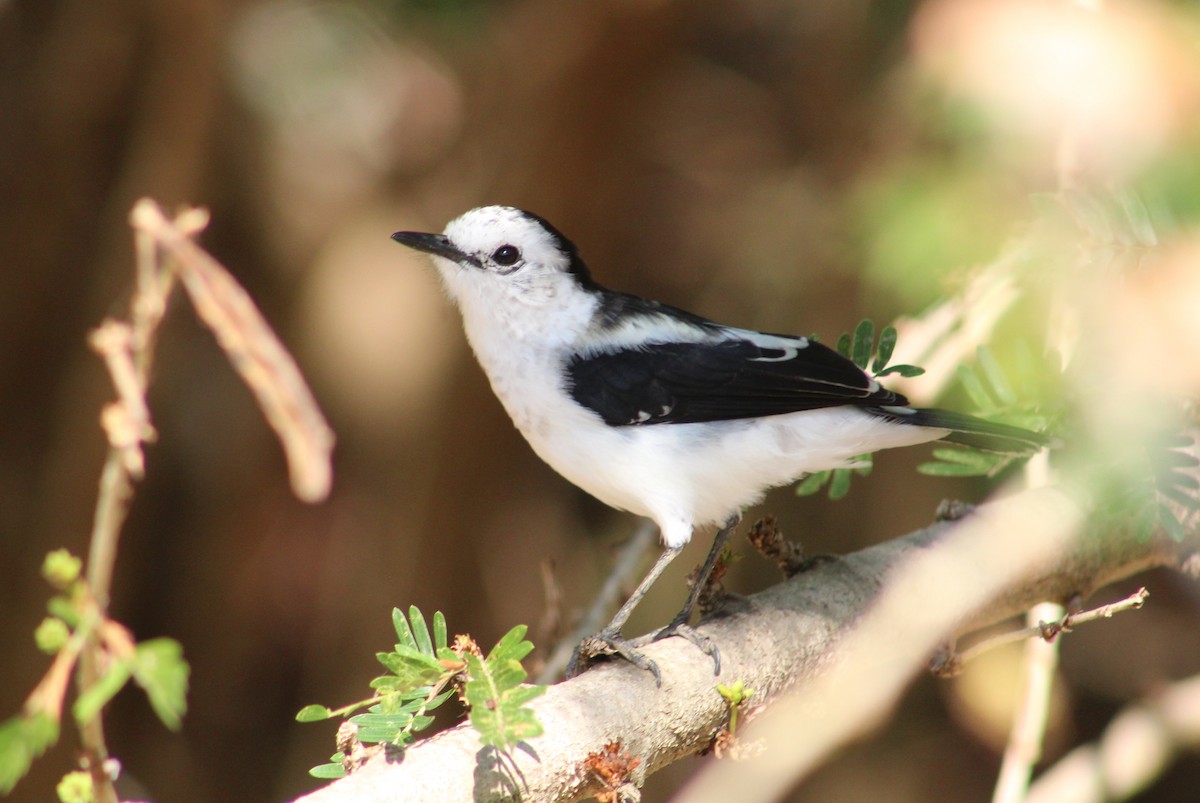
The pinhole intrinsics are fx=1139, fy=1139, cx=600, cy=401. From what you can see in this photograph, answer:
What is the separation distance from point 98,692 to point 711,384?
1.88m

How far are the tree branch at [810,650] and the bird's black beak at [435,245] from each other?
1.18 meters

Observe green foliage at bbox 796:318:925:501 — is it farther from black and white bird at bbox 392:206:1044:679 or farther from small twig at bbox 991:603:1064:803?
small twig at bbox 991:603:1064:803

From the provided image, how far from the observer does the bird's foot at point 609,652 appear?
6.92 ft

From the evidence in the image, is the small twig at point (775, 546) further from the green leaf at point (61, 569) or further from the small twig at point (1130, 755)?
the green leaf at point (61, 569)

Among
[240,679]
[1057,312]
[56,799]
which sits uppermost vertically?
[1057,312]

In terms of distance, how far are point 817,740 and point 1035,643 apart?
70 cm

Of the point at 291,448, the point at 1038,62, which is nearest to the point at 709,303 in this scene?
the point at 1038,62

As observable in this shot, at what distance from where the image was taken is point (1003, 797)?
8.96 feet

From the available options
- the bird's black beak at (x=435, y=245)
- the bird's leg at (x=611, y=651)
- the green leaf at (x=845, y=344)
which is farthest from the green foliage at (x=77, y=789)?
the green leaf at (x=845, y=344)

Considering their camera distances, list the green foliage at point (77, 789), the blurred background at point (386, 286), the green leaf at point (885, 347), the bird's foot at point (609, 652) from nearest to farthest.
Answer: the green foliage at point (77, 789)
the bird's foot at point (609, 652)
the green leaf at point (885, 347)
the blurred background at point (386, 286)

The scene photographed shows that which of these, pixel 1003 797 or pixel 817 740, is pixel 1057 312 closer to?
pixel 1003 797

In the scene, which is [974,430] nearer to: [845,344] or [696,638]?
[845,344]

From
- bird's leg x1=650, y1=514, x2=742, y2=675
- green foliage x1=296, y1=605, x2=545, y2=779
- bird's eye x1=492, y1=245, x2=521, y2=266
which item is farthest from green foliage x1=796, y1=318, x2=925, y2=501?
green foliage x1=296, y1=605, x2=545, y2=779

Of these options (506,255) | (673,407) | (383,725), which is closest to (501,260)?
(506,255)
